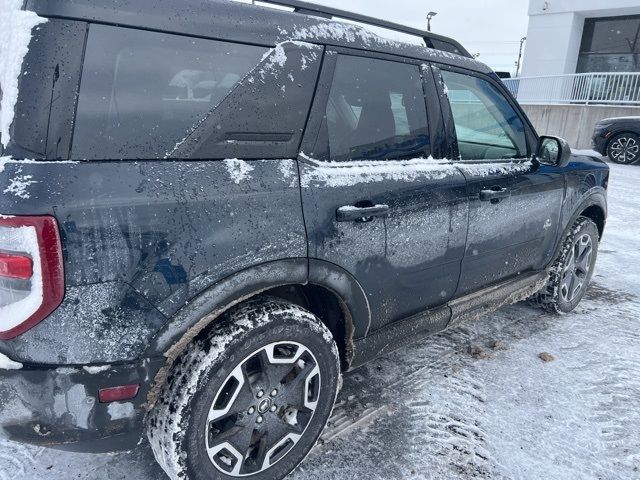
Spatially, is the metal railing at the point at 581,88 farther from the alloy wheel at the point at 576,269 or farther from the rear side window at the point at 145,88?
the rear side window at the point at 145,88

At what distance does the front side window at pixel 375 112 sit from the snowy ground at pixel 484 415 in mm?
1367

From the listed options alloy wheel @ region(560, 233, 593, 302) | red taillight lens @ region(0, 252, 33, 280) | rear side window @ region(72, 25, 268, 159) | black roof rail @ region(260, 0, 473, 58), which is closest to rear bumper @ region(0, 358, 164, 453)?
red taillight lens @ region(0, 252, 33, 280)

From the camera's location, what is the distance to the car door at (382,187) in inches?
80.4

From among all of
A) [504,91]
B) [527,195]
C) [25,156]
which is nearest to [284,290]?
[25,156]

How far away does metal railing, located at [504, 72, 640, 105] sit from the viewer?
13.8 meters

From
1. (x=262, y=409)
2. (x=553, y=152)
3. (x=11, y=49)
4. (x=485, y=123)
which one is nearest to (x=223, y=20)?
(x=11, y=49)

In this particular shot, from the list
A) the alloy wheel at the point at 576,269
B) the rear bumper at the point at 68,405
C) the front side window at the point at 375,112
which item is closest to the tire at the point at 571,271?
the alloy wheel at the point at 576,269

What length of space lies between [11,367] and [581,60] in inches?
800

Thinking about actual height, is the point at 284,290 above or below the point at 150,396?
above

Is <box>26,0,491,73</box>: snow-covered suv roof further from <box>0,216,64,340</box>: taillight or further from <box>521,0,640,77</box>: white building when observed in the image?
<box>521,0,640,77</box>: white building

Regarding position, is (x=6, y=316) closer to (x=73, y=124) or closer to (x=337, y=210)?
(x=73, y=124)

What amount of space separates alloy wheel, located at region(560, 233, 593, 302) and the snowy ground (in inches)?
9.9

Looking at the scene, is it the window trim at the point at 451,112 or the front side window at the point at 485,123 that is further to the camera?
the front side window at the point at 485,123

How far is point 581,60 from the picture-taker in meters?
17.5
